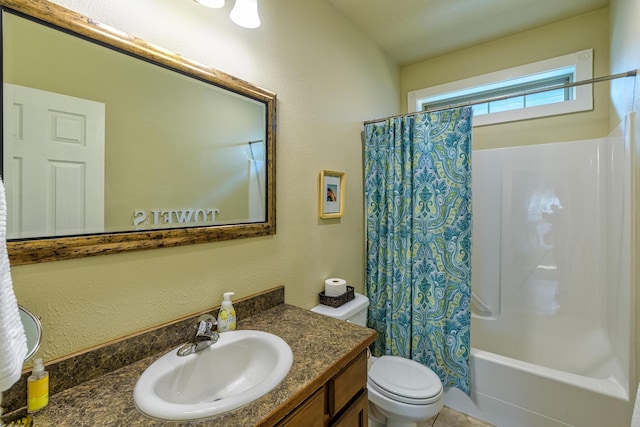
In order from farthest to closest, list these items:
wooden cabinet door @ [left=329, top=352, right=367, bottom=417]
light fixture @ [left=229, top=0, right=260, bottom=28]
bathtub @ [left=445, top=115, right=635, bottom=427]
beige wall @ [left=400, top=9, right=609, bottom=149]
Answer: beige wall @ [left=400, top=9, right=609, bottom=149] < bathtub @ [left=445, top=115, right=635, bottom=427] < light fixture @ [left=229, top=0, right=260, bottom=28] < wooden cabinet door @ [left=329, top=352, right=367, bottom=417]

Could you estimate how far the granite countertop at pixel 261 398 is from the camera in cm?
67

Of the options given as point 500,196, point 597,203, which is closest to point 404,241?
point 500,196

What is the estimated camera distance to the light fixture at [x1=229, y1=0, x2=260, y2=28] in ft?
3.63

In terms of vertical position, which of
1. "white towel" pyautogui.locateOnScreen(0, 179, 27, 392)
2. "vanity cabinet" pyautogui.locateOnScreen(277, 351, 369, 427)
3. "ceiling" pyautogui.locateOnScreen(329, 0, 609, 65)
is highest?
"ceiling" pyautogui.locateOnScreen(329, 0, 609, 65)

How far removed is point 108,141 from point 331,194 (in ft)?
3.81

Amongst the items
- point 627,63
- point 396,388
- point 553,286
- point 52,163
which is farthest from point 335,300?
point 627,63

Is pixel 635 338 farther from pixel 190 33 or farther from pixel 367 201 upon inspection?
pixel 190 33

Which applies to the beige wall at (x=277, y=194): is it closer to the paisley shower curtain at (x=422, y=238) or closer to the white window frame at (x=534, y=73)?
the paisley shower curtain at (x=422, y=238)

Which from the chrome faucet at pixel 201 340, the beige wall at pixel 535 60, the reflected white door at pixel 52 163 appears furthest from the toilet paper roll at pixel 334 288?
the beige wall at pixel 535 60

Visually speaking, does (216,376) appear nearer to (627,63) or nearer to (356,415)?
(356,415)

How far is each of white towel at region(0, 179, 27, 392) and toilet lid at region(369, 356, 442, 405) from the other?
140 cm

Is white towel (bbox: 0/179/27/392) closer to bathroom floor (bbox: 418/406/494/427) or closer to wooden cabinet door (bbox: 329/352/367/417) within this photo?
wooden cabinet door (bbox: 329/352/367/417)

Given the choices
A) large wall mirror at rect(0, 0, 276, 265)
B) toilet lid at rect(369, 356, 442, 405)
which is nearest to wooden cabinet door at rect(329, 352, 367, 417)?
toilet lid at rect(369, 356, 442, 405)

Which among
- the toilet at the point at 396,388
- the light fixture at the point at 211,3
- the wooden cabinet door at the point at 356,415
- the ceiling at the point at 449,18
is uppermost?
the ceiling at the point at 449,18
